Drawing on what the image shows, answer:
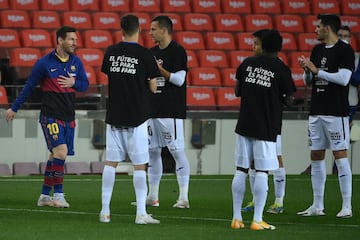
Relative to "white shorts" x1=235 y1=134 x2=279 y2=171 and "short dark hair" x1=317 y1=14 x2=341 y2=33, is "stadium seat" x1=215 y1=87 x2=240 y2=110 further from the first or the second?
"white shorts" x1=235 y1=134 x2=279 y2=171

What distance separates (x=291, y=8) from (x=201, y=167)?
6606mm

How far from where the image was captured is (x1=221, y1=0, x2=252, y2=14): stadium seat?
24.8 m

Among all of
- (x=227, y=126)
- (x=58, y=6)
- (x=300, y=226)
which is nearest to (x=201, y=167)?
(x=227, y=126)

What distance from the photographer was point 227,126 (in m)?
20.2

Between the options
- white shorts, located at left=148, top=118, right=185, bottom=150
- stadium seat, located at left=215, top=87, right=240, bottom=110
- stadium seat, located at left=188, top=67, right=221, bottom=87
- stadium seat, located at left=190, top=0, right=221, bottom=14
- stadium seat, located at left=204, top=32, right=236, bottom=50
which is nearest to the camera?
white shorts, located at left=148, top=118, right=185, bottom=150

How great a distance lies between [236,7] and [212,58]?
8.65 feet

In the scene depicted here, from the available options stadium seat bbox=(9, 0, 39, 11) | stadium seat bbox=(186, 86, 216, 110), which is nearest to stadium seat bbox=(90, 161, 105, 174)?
stadium seat bbox=(186, 86, 216, 110)

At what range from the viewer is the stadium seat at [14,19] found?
71.8 feet

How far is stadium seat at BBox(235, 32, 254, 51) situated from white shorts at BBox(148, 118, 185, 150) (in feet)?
32.3

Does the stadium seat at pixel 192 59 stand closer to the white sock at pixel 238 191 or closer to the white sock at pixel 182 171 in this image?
the white sock at pixel 182 171

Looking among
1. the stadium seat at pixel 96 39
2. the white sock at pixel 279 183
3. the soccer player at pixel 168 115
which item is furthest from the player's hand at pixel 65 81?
the stadium seat at pixel 96 39

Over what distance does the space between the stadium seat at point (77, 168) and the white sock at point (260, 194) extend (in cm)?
837

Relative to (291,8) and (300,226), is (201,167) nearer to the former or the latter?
(291,8)

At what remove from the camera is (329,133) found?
13.0 m
